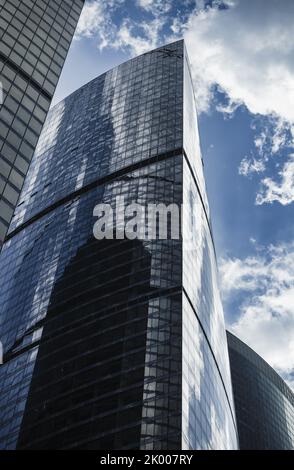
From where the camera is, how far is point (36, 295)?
89938 millimetres

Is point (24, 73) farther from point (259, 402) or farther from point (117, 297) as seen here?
point (259, 402)

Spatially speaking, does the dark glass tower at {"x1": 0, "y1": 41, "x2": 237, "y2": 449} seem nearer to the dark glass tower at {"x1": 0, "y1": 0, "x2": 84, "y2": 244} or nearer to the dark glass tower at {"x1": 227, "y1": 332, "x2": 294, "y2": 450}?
the dark glass tower at {"x1": 0, "y1": 0, "x2": 84, "y2": 244}

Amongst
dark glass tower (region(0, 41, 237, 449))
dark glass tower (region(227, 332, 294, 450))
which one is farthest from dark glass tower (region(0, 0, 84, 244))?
dark glass tower (region(227, 332, 294, 450))

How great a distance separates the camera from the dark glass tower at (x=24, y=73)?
3766 centimetres

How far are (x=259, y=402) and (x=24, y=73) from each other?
10865 centimetres

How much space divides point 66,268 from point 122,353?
23493mm

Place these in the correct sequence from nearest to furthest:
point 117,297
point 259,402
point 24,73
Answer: point 24,73 < point 117,297 < point 259,402

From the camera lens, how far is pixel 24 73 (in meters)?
44.4

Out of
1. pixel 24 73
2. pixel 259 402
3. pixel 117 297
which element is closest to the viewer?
pixel 24 73

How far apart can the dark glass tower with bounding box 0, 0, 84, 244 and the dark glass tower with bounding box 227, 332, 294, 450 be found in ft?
321

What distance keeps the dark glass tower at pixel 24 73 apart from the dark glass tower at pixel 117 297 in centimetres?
3251

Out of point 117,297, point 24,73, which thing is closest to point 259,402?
point 117,297
